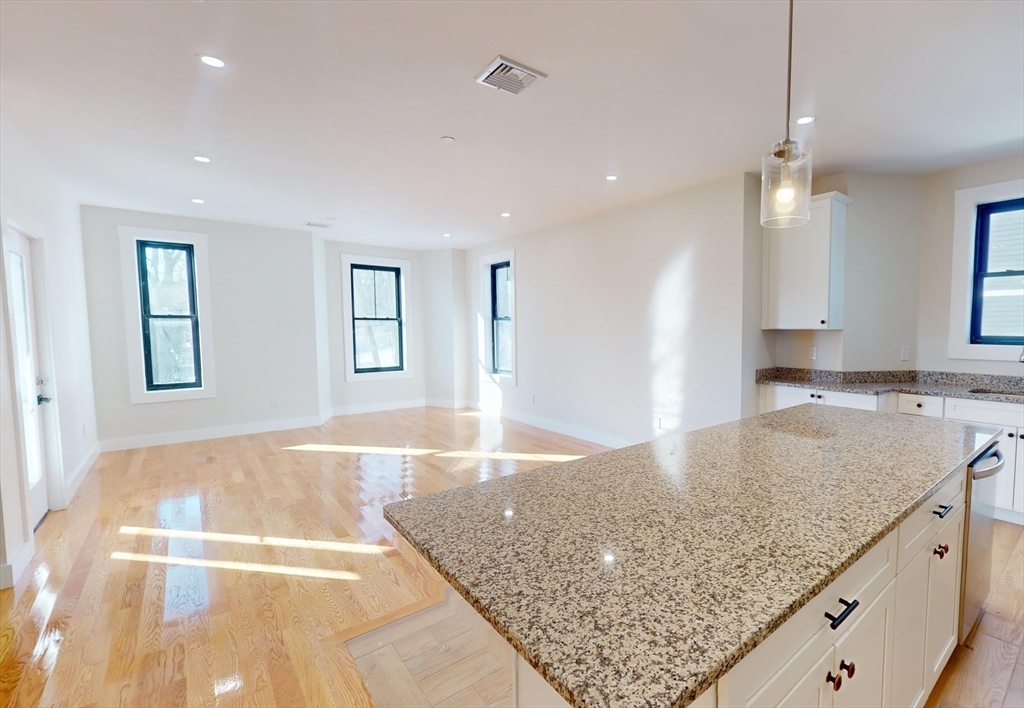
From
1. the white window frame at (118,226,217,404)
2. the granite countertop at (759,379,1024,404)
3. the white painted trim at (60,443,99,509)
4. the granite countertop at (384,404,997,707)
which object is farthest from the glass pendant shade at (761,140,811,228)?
the white window frame at (118,226,217,404)

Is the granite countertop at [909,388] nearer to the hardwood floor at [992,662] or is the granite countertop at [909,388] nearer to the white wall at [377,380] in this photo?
the hardwood floor at [992,662]

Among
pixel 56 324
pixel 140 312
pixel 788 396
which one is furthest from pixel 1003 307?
pixel 140 312

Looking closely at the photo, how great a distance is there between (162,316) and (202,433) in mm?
1422

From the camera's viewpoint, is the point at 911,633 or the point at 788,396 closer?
the point at 911,633

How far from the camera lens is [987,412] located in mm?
3139

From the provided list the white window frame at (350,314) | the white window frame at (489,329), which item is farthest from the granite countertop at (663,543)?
the white window frame at (350,314)

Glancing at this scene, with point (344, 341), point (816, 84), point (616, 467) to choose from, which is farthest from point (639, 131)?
point (344, 341)

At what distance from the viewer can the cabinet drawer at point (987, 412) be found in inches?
119

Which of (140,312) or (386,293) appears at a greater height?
(386,293)

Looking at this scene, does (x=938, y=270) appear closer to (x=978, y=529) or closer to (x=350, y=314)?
(x=978, y=529)

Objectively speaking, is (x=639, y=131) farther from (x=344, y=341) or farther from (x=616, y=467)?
(x=344, y=341)

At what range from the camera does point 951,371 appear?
3730 mm

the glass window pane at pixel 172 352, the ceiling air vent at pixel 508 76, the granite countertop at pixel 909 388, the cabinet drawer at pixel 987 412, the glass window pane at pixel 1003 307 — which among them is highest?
the ceiling air vent at pixel 508 76

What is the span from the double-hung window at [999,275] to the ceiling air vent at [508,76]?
3785 millimetres
